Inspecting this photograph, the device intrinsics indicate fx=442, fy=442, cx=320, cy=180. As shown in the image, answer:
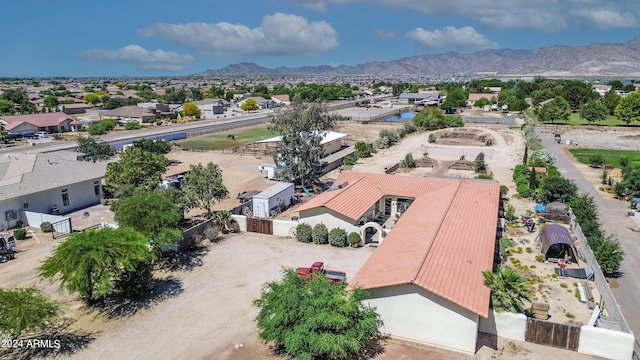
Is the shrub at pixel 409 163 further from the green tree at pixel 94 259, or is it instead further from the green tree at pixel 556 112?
the green tree at pixel 556 112

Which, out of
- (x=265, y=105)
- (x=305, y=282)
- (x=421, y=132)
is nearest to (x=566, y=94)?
(x=421, y=132)

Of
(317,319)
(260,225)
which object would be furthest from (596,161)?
(317,319)

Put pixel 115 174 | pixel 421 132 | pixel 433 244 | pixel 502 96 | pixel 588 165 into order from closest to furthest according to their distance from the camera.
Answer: pixel 433 244 < pixel 115 174 < pixel 588 165 < pixel 421 132 < pixel 502 96

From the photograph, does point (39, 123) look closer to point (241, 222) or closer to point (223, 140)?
point (223, 140)

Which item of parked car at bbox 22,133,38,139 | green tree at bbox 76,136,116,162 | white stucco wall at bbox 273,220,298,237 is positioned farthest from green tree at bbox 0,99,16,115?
white stucco wall at bbox 273,220,298,237

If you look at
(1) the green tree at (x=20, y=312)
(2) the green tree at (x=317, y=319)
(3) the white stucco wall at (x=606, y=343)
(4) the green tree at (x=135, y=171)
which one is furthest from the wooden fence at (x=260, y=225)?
(3) the white stucco wall at (x=606, y=343)

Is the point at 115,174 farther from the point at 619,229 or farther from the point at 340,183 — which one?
the point at 619,229
